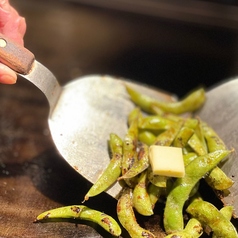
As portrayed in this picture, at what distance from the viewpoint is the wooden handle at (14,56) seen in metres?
1.91

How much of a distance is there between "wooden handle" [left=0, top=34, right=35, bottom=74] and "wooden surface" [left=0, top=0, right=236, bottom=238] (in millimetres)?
669

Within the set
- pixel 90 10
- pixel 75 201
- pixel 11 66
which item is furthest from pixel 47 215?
pixel 90 10

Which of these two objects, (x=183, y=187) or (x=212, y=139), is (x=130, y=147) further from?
(x=212, y=139)

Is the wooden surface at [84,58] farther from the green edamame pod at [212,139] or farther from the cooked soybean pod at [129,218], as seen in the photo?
the green edamame pod at [212,139]

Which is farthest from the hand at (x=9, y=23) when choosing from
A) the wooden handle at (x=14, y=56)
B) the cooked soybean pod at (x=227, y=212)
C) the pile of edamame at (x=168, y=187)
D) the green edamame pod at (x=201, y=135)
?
the cooked soybean pod at (x=227, y=212)

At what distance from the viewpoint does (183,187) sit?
192 cm

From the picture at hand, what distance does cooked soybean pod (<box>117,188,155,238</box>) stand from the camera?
1.82 meters

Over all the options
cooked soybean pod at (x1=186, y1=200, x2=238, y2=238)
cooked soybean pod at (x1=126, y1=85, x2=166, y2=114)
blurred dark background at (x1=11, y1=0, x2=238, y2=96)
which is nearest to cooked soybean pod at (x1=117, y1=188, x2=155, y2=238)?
cooked soybean pod at (x1=186, y1=200, x2=238, y2=238)

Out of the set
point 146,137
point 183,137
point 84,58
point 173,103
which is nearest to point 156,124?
point 146,137

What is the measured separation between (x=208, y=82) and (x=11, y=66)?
73.1 inches

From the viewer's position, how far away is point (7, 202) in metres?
2.08

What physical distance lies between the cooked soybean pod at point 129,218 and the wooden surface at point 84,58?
18.0 inches

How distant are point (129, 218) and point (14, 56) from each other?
36.2 inches

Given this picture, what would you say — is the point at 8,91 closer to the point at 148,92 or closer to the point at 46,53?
the point at 46,53
